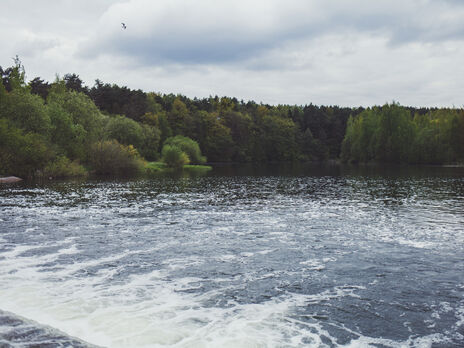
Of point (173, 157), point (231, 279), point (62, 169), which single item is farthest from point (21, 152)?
point (231, 279)

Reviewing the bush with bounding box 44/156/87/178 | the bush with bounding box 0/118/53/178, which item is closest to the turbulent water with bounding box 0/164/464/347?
the bush with bounding box 0/118/53/178

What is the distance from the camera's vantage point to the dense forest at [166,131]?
60.8 meters

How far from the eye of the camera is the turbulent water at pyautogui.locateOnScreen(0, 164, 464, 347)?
962 centimetres

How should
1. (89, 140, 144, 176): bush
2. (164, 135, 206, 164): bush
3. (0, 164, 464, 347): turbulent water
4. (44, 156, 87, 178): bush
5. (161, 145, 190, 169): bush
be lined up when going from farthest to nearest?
1. (164, 135, 206, 164): bush
2. (161, 145, 190, 169): bush
3. (89, 140, 144, 176): bush
4. (44, 156, 87, 178): bush
5. (0, 164, 464, 347): turbulent water

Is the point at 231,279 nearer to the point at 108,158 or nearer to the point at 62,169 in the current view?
the point at 62,169

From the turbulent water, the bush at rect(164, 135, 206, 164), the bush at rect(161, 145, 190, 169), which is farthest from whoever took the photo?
the bush at rect(164, 135, 206, 164)

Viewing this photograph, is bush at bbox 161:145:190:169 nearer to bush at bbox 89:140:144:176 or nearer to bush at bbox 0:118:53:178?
bush at bbox 89:140:144:176

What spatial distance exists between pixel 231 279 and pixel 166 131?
402ft

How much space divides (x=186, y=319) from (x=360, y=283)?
19.9 ft

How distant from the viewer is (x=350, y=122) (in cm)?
16700

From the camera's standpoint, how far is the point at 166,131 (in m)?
133

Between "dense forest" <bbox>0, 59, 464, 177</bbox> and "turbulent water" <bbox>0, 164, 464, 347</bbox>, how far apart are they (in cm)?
3769

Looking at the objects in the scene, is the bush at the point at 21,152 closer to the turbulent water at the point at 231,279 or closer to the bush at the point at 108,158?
the bush at the point at 108,158

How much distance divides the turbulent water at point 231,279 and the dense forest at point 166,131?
37.7m
